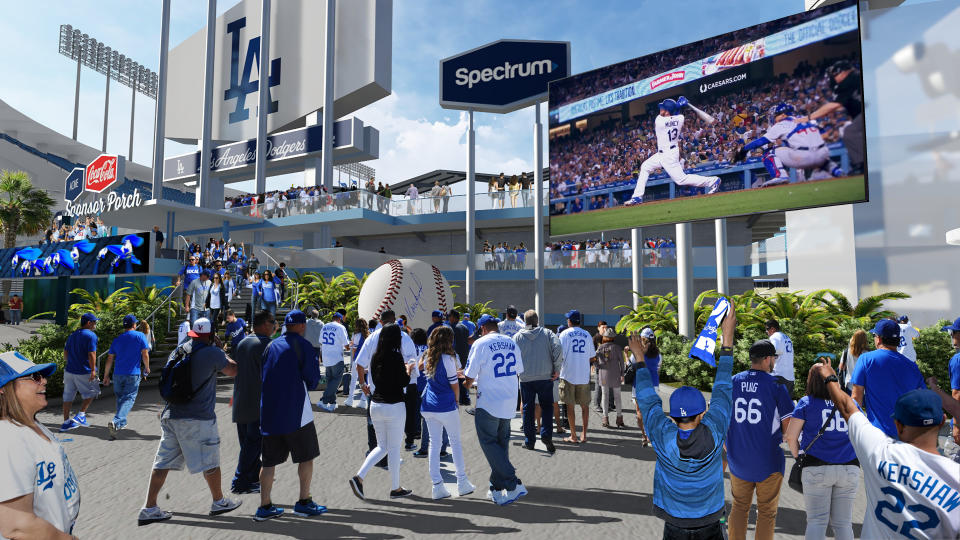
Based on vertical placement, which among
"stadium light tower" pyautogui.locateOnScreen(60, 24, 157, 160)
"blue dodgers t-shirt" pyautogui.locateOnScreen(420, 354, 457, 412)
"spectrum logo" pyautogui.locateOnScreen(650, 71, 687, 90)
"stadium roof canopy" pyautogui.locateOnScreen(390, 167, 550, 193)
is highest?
"stadium light tower" pyautogui.locateOnScreen(60, 24, 157, 160)

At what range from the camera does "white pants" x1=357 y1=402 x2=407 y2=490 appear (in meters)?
6.13

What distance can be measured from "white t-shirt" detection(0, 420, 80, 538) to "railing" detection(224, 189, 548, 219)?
27.7 m

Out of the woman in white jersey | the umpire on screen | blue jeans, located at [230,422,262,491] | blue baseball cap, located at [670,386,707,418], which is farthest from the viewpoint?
the umpire on screen

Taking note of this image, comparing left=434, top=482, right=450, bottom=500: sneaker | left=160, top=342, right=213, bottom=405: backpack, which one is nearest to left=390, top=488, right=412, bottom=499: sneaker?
left=434, top=482, right=450, bottom=500: sneaker

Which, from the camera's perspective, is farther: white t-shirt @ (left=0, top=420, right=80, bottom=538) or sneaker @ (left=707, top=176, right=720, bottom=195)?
sneaker @ (left=707, top=176, right=720, bottom=195)

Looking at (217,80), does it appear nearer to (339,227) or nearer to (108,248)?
(339,227)

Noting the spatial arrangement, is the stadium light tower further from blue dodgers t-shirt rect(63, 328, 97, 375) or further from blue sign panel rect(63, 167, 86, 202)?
blue dodgers t-shirt rect(63, 328, 97, 375)

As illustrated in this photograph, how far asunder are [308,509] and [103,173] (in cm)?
3383

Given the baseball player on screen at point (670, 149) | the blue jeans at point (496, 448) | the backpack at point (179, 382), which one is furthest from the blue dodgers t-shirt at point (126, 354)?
the baseball player on screen at point (670, 149)

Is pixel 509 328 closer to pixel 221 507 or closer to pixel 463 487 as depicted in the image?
pixel 463 487

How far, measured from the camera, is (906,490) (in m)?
2.41

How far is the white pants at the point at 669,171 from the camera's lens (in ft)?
49.0

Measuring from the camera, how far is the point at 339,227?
34.8 metres

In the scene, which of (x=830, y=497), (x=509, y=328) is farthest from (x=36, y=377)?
(x=509, y=328)
